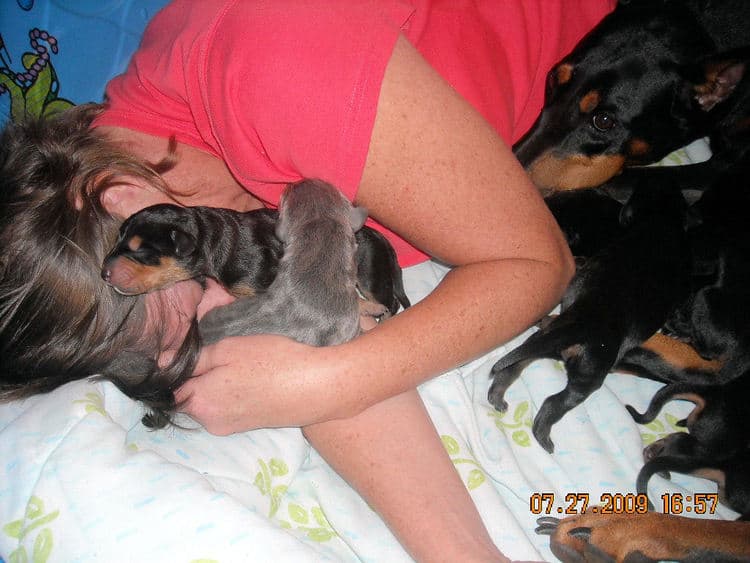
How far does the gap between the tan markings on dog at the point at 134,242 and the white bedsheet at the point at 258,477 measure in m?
0.44

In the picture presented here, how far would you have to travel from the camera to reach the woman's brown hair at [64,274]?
1.27 meters

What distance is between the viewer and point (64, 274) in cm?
130

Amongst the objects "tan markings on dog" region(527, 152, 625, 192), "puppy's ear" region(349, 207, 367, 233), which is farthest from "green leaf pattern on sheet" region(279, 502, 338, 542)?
"tan markings on dog" region(527, 152, 625, 192)

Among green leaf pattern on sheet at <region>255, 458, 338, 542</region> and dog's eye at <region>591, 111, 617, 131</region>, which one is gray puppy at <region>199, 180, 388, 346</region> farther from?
dog's eye at <region>591, 111, 617, 131</region>

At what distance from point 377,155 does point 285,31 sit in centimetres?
29

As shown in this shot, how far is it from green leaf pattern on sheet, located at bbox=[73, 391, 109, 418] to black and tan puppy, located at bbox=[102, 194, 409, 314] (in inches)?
13.4

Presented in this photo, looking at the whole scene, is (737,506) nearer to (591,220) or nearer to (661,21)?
(591,220)

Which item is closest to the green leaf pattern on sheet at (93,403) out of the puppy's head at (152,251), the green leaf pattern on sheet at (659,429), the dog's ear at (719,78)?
the puppy's head at (152,251)

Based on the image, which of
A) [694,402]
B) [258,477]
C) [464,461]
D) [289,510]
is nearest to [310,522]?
[289,510]

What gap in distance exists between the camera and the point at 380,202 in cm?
129

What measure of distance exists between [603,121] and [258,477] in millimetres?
1503

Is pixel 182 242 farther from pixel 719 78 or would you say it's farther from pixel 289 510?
pixel 719 78

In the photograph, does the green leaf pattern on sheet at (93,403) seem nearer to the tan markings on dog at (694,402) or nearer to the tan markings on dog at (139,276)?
the tan markings on dog at (139,276)

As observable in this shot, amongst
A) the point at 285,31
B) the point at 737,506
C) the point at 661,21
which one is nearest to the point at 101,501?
the point at 285,31
